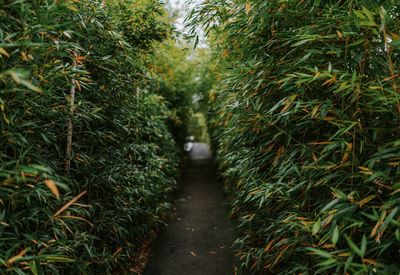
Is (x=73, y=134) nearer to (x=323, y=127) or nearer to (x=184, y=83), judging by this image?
(x=323, y=127)

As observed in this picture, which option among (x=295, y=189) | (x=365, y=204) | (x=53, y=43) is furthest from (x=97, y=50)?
(x=365, y=204)

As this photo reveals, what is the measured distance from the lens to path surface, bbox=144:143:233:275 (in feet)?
11.7

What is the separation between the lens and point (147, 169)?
369 centimetres

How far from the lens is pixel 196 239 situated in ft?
14.3

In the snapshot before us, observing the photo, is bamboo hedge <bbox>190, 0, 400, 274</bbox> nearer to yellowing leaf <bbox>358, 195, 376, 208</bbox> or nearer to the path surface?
yellowing leaf <bbox>358, 195, 376, 208</bbox>

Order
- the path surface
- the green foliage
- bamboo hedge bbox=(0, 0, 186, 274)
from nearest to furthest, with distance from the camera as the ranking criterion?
bamboo hedge bbox=(0, 0, 186, 274) → the path surface → the green foliage

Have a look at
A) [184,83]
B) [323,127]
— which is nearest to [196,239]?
[323,127]

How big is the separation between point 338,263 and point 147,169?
254 centimetres

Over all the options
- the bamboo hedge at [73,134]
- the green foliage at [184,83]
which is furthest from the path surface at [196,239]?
the green foliage at [184,83]

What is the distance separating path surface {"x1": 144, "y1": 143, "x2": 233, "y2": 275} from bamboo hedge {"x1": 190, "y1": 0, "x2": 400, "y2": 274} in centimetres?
107

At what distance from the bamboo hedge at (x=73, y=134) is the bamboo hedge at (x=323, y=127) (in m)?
0.77

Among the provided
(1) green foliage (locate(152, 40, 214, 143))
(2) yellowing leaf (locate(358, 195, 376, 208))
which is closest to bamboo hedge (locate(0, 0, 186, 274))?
(2) yellowing leaf (locate(358, 195, 376, 208))

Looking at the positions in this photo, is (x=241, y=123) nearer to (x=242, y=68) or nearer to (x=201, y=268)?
(x=242, y=68)

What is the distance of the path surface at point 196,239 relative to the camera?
11.7ft
